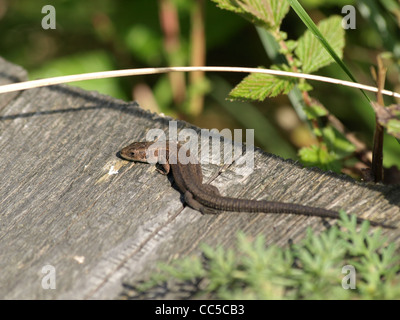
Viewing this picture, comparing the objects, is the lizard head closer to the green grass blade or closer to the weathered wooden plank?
the weathered wooden plank

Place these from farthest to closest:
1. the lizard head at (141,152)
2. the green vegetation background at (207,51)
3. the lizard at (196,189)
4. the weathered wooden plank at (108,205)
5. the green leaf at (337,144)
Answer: the green vegetation background at (207,51), the green leaf at (337,144), the lizard head at (141,152), the lizard at (196,189), the weathered wooden plank at (108,205)

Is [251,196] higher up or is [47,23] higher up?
[47,23]

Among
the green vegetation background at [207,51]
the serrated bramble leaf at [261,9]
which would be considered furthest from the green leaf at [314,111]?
the green vegetation background at [207,51]

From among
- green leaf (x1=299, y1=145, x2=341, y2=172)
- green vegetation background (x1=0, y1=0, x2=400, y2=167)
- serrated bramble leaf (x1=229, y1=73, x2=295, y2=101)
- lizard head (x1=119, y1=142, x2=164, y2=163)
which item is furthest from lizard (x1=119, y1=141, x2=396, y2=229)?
green vegetation background (x1=0, y1=0, x2=400, y2=167)

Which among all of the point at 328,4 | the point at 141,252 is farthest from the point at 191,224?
the point at 328,4

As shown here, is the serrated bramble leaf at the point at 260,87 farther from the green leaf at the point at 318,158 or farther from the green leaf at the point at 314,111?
the green leaf at the point at 318,158

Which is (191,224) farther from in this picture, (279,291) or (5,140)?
(5,140)
